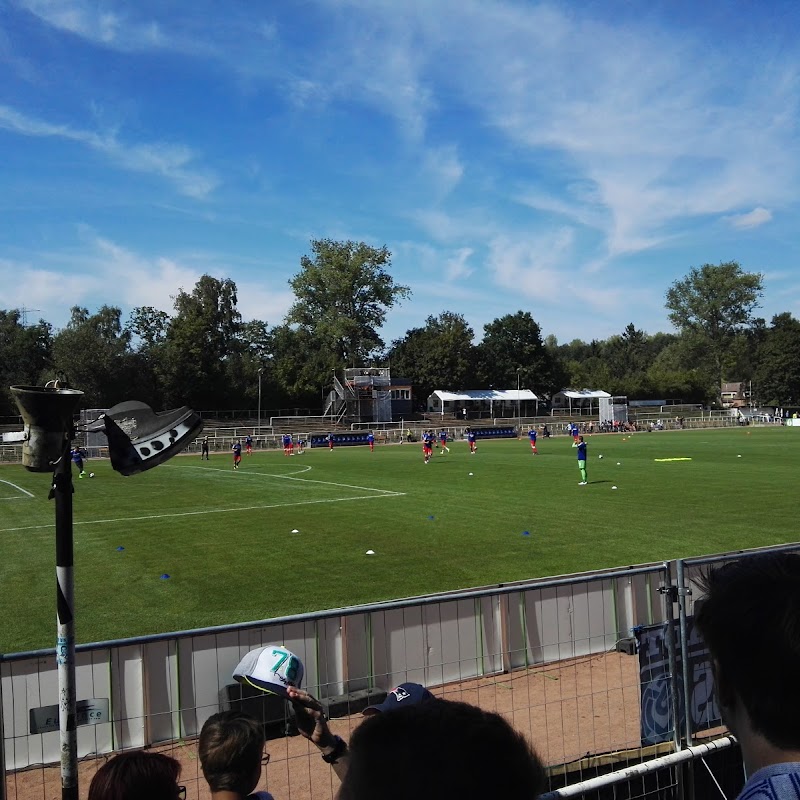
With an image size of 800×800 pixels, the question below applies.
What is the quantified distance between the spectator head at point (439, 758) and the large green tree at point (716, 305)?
125910 millimetres

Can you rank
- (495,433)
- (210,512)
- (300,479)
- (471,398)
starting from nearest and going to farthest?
(210,512) < (300,479) < (495,433) < (471,398)

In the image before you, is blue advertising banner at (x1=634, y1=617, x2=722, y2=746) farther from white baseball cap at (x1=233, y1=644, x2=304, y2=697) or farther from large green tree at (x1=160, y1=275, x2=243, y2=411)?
large green tree at (x1=160, y1=275, x2=243, y2=411)

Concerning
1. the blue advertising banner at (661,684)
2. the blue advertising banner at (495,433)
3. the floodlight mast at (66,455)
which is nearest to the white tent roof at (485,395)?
the blue advertising banner at (495,433)

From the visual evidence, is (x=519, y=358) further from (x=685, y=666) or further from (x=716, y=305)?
(x=685, y=666)

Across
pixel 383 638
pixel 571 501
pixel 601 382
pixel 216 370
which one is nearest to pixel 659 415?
pixel 601 382

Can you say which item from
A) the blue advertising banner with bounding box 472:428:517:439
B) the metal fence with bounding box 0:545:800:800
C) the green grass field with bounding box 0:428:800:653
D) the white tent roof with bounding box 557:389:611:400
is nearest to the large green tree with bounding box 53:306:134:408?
the blue advertising banner with bounding box 472:428:517:439

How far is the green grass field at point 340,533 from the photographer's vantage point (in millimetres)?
12984

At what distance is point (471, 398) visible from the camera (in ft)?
324

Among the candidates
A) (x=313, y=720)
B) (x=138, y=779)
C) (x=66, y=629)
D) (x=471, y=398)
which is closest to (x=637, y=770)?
(x=313, y=720)

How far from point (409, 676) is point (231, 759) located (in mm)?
4740

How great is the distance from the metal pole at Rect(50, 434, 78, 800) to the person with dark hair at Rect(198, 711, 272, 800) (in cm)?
93

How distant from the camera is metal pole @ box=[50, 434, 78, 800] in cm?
369

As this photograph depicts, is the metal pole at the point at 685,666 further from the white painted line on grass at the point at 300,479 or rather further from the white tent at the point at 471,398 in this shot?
the white tent at the point at 471,398

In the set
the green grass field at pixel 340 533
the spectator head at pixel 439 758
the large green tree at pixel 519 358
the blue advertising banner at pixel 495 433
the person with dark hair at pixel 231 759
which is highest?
the large green tree at pixel 519 358
